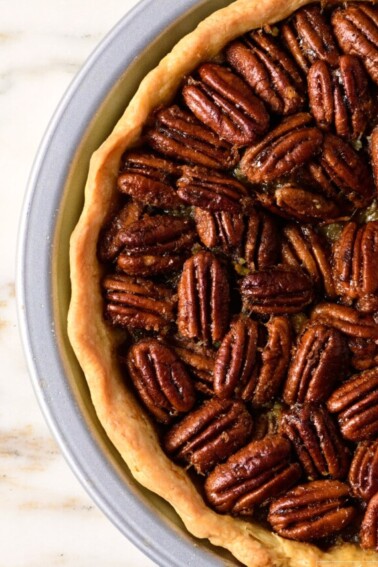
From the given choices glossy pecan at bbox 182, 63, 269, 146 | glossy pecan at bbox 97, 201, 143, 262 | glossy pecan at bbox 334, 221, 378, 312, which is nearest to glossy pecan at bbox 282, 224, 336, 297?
glossy pecan at bbox 334, 221, 378, 312

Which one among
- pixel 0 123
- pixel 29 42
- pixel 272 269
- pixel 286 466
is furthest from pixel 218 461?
pixel 29 42

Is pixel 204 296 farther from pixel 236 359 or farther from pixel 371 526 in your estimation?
pixel 371 526

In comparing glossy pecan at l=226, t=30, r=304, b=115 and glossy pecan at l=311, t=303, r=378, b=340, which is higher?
glossy pecan at l=226, t=30, r=304, b=115

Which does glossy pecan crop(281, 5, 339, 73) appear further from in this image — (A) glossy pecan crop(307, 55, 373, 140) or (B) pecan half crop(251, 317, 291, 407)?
(B) pecan half crop(251, 317, 291, 407)

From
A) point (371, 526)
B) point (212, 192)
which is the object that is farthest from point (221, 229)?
point (371, 526)

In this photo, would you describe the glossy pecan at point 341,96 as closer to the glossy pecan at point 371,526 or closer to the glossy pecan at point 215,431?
the glossy pecan at point 215,431

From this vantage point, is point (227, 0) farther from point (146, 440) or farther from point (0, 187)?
point (146, 440)
